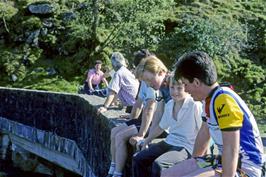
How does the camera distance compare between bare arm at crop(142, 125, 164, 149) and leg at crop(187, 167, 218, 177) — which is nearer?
leg at crop(187, 167, 218, 177)

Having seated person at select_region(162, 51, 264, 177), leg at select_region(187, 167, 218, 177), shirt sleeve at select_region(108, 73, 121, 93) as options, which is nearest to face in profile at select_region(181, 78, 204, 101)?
seated person at select_region(162, 51, 264, 177)

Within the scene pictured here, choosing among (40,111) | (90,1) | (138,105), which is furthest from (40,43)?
(138,105)

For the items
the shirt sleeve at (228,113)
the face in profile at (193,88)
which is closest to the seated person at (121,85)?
the face in profile at (193,88)

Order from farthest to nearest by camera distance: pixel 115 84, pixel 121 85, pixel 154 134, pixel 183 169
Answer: pixel 121 85
pixel 115 84
pixel 154 134
pixel 183 169

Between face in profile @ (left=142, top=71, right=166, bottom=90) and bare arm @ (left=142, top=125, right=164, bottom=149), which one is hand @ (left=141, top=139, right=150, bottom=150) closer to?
bare arm @ (left=142, top=125, right=164, bottom=149)

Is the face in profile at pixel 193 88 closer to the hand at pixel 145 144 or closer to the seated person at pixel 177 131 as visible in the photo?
the seated person at pixel 177 131

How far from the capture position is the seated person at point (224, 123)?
3.33 metres

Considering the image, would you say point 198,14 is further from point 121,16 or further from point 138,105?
point 138,105

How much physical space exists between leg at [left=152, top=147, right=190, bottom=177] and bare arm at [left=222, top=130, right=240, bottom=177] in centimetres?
114

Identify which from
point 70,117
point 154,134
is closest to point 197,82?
point 154,134

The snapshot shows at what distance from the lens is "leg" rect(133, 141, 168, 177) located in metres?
5.01

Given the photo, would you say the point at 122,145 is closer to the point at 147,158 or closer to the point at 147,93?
the point at 147,93

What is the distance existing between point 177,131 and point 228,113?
1653mm

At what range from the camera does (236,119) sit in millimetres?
3322
